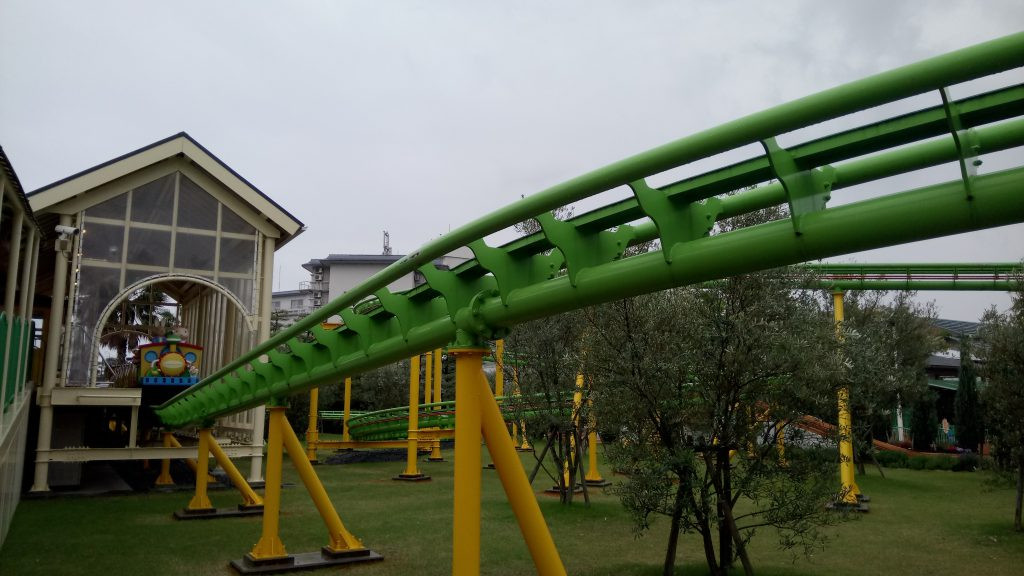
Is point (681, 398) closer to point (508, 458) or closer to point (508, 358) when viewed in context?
point (508, 458)

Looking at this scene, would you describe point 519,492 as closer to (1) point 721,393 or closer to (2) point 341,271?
(1) point 721,393

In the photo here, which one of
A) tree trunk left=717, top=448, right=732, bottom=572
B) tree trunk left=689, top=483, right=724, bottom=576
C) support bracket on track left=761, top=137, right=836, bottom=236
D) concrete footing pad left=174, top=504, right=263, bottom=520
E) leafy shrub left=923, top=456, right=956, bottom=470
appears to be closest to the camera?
support bracket on track left=761, top=137, right=836, bottom=236

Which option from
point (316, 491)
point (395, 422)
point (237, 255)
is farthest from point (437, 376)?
point (316, 491)

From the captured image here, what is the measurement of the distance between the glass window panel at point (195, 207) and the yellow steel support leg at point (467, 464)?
52.6 ft

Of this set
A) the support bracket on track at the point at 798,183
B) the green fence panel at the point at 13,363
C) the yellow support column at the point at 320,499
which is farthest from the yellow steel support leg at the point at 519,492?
the green fence panel at the point at 13,363

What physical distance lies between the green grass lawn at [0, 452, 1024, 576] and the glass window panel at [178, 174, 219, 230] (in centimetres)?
679

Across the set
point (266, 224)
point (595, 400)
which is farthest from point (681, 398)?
point (266, 224)

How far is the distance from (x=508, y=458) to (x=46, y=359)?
52.2 feet

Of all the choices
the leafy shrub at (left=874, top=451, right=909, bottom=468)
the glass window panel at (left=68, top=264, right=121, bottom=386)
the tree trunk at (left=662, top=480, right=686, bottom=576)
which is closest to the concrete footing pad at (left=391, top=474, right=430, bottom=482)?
the glass window panel at (left=68, top=264, right=121, bottom=386)

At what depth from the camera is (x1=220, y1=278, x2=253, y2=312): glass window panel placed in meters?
20.2

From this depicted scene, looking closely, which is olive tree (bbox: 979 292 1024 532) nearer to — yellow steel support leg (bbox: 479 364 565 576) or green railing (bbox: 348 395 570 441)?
yellow steel support leg (bbox: 479 364 565 576)

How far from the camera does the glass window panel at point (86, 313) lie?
1802cm

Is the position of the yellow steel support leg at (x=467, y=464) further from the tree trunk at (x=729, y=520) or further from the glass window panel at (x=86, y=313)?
the glass window panel at (x=86, y=313)

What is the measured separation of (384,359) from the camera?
23.3 ft
